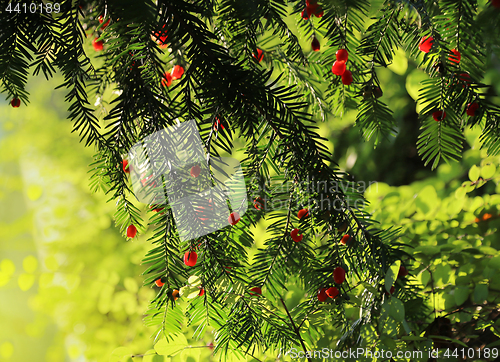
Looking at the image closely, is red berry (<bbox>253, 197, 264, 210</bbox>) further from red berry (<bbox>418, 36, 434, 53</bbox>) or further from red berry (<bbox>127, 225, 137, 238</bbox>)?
red berry (<bbox>418, 36, 434, 53</bbox>)

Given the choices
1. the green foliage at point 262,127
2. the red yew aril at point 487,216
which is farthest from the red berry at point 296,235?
the red yew aril at point 487,216

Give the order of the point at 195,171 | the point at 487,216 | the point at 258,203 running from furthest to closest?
the point at 487,216 → the point at 258,203 → the point at 195,171

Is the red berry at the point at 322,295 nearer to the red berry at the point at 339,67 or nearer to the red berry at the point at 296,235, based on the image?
the red berry at the point at 296,235

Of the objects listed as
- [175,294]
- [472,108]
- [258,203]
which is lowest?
[175,294]

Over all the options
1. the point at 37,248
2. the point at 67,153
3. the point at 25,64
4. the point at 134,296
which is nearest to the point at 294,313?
the point at 25,64

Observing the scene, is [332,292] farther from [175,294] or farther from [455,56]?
[455,56]

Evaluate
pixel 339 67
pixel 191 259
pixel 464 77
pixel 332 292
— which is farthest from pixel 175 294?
pixel 464 77

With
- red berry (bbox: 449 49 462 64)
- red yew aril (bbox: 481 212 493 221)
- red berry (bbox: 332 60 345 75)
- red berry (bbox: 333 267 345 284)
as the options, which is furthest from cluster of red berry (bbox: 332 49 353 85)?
red yew aril (bbox: 481 212 493 221)

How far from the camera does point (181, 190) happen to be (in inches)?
10.9

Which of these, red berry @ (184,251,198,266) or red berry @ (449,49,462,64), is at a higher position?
red berry @ (449,49,462,64)

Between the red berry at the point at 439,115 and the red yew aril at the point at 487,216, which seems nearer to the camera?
the red berry at the point at 439,115

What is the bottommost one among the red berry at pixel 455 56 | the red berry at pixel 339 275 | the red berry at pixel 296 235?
the red berry at pixel 339 275

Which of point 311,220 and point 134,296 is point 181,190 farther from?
point 134,296

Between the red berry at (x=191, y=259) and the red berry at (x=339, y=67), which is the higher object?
the red berry at (x=339, y=67)
